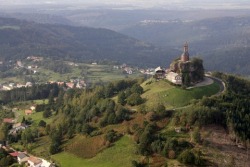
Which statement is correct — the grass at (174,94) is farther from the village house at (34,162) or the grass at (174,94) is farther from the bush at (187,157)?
the village house at (34,162)

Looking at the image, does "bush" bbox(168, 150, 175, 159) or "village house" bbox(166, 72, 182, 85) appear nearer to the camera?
"bush" bbox(168, 150, 175, 159)

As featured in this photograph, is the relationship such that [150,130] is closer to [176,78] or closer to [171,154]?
[171,154]

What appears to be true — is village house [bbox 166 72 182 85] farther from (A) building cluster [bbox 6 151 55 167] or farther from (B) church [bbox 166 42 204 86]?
(A) building cluster [bbox 6 151 55 167]

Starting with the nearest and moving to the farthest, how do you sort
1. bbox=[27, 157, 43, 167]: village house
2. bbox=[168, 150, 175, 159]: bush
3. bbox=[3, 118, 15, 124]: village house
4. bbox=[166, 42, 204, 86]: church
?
bbox=[168, 150, 175, 159]: bush → bbox=[27, 157, 43, 167]: village house → bbox=[166, 42, 204, 86]: church → bbox=[3, 118, 15, 124]: village house

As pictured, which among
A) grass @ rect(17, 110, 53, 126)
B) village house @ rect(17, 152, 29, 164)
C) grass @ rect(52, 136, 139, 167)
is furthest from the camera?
grass @ rect(17, 110, 53, 126)

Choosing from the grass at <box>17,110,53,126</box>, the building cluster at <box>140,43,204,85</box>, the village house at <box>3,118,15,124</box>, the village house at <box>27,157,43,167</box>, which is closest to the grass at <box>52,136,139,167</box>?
the village house at <box>27,157,43,167</box>

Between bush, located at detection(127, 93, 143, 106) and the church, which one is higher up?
the church

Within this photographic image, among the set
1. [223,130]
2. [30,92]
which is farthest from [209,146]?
[30,92]

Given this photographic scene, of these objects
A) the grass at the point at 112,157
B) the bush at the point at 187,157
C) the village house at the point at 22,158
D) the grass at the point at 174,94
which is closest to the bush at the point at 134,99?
the grass at the point at 174,94

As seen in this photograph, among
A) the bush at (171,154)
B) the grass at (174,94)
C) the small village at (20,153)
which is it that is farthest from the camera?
the grass at (174,94)
